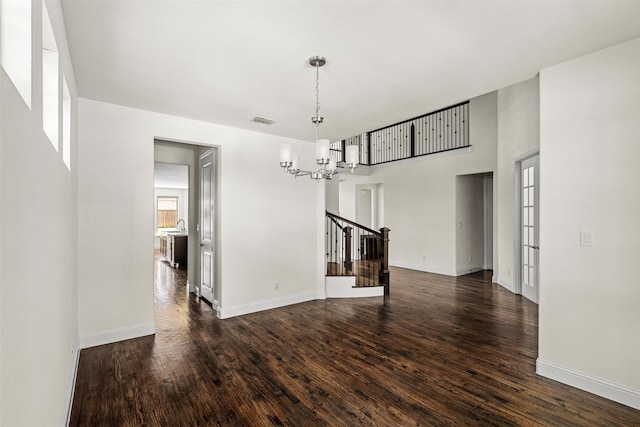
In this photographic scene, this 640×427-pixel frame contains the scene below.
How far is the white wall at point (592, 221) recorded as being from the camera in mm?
2320

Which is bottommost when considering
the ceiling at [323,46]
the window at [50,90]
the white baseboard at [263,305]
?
the white baseboard at [263,305]

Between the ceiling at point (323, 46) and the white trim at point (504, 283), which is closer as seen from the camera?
the ceiling at point (323, 46)

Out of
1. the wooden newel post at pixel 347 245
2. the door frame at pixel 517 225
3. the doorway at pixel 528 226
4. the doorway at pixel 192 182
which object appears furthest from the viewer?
the wooden newel post at pixel 347 245

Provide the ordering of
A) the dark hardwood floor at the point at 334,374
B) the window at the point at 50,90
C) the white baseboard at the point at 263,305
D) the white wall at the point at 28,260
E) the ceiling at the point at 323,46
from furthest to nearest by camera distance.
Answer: the white baseboard at the point at 263,305
the dark hardwood floor at the point at 334,374
the ceiling at the point at 323,46
the window at the point at 50,90
the white wall at the point at 28,260

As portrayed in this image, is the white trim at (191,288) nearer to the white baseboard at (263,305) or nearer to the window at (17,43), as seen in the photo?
the white baseboard at (263,305)

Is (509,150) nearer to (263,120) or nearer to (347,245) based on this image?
(347,245)

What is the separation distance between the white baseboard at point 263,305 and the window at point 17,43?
368 centimetres

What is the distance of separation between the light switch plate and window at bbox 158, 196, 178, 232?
13.7 meters

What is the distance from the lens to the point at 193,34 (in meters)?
2.18

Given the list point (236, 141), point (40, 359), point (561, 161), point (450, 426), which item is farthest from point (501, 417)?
point (236, 141)

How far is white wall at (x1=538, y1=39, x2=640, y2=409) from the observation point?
7.61 ft

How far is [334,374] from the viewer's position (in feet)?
9.07

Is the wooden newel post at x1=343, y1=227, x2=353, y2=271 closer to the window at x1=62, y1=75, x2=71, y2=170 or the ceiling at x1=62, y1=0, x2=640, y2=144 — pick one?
the ceiling at x1=62, y1=0, x2=640, y2=144

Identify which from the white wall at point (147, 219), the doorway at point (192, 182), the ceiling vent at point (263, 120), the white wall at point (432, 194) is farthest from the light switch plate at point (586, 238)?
the doorway at point (192, 182)
